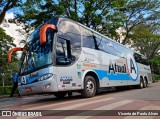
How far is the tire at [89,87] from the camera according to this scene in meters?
10.8

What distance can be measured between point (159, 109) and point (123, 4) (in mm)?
18725

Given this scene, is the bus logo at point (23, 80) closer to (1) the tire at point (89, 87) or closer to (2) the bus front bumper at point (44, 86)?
(2) the bus front bumper at point (44, 86)

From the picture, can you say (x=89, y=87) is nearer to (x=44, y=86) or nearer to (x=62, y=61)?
(x=62, y=61)

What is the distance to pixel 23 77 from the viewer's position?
10219 millimetres

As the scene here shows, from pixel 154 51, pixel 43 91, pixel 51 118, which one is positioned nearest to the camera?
pixel 51 118

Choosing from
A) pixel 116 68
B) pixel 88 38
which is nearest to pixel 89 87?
pixel 88 38

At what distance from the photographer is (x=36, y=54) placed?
9961 mm

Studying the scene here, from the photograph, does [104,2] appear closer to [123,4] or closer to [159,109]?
[123,4]

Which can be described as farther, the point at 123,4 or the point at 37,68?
the point at 123,4

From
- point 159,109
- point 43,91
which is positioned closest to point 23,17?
point 43,91

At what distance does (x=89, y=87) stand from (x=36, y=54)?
2821 mm

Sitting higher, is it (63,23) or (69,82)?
(63,23)

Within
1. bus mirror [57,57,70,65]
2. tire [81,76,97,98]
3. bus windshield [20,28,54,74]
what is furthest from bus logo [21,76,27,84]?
tire [81,76,97,98]

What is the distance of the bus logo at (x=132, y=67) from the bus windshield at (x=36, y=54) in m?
7.97
